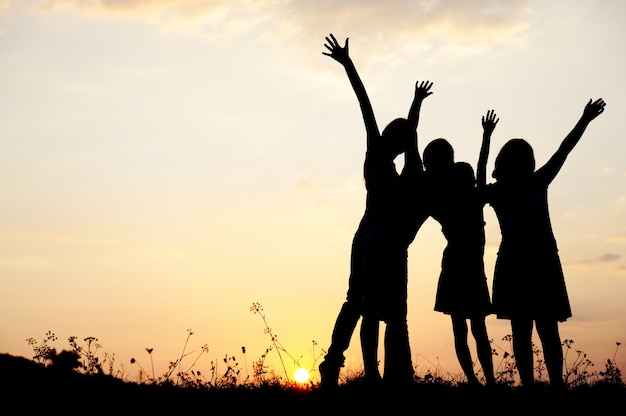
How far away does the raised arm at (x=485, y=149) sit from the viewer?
336 inches

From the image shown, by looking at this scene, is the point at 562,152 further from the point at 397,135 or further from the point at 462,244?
the point at 397,135

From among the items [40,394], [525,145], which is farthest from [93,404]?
[525,145]

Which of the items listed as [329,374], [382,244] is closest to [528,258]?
[382,244]

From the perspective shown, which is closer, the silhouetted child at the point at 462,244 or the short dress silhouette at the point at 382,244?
the short dress silhouette at the point at 382,244

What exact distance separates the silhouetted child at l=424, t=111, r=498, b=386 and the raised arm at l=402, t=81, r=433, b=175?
60cm

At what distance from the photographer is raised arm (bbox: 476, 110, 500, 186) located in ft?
28.0

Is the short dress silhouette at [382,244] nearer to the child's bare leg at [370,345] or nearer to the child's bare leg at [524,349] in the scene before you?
the child's bare leg at [370,345]

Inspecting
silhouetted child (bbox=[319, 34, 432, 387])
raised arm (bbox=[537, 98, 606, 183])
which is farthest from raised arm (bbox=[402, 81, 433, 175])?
raised arm (bbox=[537, 98, 606, 183])

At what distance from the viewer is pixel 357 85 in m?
7.27

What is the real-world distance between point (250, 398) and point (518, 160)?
3678 millimetres

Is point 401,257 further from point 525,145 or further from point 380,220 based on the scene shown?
point 525,145

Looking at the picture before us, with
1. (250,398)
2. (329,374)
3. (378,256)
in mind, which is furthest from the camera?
(329,374)

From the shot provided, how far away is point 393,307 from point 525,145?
233 centimetres

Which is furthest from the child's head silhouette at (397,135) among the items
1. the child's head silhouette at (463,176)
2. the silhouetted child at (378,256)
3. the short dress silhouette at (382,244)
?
the child's head silhouette at (463,176)
